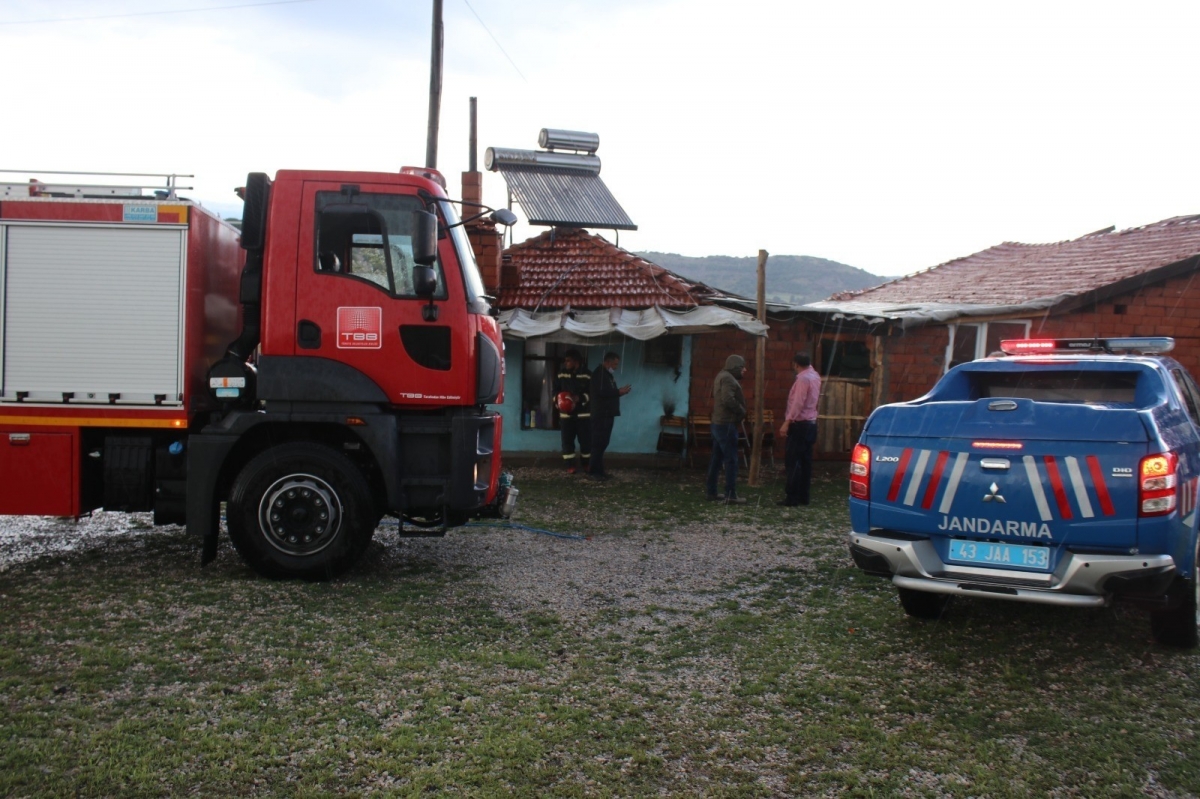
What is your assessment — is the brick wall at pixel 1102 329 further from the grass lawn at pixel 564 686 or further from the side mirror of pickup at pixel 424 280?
the side mirror of pickup at pixel 424 280

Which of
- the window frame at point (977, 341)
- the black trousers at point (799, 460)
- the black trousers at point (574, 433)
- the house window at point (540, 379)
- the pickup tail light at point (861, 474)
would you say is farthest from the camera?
the window frame at point (977, 341)

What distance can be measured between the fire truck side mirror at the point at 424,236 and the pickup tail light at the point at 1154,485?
4.57 metres

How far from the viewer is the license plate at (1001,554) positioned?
15.9 feet

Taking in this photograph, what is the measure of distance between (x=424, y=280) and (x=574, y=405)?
6.67 m

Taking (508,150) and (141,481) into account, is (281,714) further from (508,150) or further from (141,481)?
(508,150)

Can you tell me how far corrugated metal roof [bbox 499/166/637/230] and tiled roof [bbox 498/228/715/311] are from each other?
0.32 meters

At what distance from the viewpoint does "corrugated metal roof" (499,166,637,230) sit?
16.1 m

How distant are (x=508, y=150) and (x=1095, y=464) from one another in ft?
50.6

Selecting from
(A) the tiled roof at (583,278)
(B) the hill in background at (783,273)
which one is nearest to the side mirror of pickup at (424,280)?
(A) the tiled roof at (583,278)

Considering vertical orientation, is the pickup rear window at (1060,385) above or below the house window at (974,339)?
below

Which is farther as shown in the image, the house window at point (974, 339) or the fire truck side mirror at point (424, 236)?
the house window at point (974, 339)

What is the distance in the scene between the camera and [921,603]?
20.0 ft

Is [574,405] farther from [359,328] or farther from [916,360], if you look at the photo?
[359,328]

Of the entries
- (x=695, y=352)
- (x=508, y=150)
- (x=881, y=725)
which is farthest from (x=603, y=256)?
(x=881, y=725)
